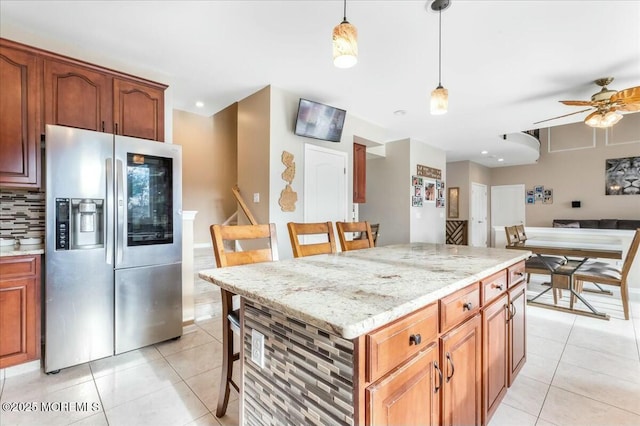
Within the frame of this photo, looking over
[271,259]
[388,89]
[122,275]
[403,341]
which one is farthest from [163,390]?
[388,89]

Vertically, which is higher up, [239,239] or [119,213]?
[119,213]

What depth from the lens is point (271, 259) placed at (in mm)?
1720

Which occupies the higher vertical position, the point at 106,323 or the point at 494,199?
the point at 494,199

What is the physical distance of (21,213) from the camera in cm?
239

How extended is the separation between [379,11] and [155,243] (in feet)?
8.20

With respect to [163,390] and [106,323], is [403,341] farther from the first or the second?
[106,323]

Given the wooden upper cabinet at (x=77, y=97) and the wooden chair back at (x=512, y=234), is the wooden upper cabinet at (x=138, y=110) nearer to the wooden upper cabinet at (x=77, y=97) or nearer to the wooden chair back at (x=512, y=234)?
the wooden upper cabinet at (x=77, y=97)

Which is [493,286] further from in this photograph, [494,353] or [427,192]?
[427,192]

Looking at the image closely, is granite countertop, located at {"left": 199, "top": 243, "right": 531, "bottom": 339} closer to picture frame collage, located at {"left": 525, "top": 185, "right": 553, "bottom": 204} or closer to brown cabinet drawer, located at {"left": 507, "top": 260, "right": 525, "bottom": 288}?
brown cabinet drawer, located at {"left": 507, "top": 260, "right": 525, "bottom": 288}

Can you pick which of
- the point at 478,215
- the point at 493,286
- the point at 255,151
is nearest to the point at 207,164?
the point at 255,151

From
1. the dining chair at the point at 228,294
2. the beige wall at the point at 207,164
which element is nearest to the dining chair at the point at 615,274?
the dining chair at the point at 228,294

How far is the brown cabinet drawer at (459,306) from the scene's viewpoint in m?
1.09

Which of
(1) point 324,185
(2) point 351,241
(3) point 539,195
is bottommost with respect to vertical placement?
(2) point 351,241

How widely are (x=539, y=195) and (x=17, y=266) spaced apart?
10.4m
